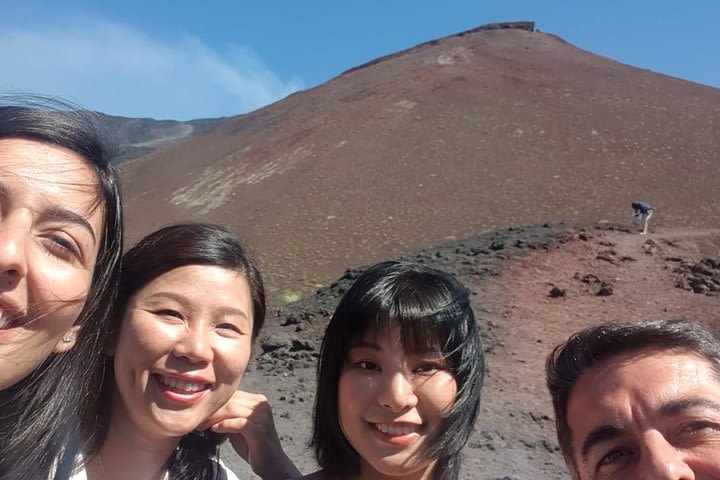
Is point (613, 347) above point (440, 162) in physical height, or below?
below

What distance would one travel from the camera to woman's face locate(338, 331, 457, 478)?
1.77 meters

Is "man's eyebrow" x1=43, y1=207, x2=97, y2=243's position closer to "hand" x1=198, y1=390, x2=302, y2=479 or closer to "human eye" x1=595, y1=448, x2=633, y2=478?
"hand" x1=198, y1=390, x2=302, y2=479

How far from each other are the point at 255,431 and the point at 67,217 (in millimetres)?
915

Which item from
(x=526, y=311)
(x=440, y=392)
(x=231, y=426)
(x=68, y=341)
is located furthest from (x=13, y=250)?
(x=526, y=311)

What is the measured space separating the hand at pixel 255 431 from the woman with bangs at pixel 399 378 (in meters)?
0.13

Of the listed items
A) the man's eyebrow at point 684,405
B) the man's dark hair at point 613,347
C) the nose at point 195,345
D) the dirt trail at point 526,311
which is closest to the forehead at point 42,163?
the nose at point 195,345

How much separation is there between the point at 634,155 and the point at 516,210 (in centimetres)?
602

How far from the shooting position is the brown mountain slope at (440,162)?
17.1 m

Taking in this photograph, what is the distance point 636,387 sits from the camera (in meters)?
1.64

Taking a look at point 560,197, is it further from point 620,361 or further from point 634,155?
Result: point 620,361

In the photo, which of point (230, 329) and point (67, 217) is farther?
point (230, 329)

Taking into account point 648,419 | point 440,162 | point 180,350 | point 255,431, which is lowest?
point 255,431

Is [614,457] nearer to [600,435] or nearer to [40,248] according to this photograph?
[600,435]

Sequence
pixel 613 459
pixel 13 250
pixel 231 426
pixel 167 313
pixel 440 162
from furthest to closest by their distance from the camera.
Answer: pixel 440 162 → pixel 231 426 → pixel 167 313 → pixel 613 459 → pixel 13 250
